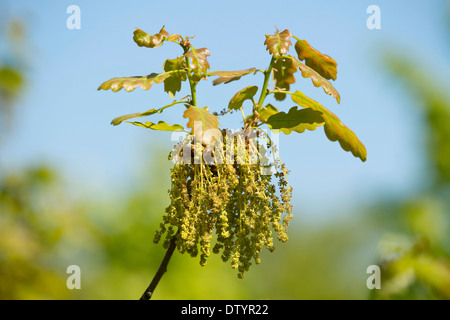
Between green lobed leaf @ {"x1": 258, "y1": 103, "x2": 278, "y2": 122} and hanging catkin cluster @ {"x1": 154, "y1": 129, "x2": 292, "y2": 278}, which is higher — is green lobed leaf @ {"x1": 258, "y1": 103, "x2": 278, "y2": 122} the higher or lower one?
the higher one

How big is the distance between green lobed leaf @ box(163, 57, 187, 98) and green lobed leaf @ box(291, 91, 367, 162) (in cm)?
46

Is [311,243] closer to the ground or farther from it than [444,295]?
farther from it

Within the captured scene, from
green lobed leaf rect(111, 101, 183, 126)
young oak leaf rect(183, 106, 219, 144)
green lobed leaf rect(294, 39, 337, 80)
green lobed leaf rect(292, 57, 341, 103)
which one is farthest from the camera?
green lobed leaf rect(294, 39, 337, 80)

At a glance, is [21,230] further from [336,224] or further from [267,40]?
[336,224]

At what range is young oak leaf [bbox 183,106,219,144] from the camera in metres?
1.64

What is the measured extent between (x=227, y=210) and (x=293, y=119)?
42 cm

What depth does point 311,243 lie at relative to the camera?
35.5ft

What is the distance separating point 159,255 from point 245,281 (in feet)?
5.32

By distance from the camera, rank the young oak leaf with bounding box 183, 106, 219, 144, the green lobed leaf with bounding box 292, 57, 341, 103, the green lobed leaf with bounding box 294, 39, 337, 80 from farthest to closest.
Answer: the green lobed leaf with bounding box 294, 39, 337, 80, the green lobed leaf with bounding box 292, 57, 341, 103, the young oak leaf with bounding box 183, 106, 219, 144

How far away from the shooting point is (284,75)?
7.28 ft

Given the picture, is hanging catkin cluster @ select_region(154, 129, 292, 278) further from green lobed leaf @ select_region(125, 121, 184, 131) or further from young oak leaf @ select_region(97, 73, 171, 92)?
young oak leaf @ select_region(97, 73, 171, 92)

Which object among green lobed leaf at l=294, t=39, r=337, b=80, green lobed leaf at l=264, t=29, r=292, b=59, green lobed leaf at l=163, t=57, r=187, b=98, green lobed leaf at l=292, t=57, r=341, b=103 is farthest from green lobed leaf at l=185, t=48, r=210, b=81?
green lobed leaf at l=294, t=39, r=337, b=80

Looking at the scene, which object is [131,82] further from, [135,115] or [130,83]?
[135,115]
